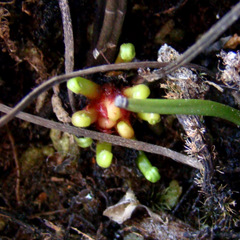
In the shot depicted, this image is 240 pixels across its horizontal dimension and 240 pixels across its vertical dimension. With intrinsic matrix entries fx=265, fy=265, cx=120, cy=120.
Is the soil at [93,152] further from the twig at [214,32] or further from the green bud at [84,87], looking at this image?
the twig at [214,32]

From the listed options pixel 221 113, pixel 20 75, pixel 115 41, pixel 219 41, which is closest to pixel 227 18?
pixel 221 113

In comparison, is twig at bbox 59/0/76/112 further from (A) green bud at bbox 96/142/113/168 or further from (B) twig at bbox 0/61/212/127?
(A) green bud at bbox 96/142/113/168

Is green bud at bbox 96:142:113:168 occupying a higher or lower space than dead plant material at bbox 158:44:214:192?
lower

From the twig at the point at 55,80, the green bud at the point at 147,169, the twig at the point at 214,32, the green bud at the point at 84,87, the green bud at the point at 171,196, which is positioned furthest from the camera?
the green bud at the point at 171,196

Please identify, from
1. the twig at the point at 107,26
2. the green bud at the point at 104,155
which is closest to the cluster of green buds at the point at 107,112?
the green bud at the point at 104,155

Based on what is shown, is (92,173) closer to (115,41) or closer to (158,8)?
(115,41)

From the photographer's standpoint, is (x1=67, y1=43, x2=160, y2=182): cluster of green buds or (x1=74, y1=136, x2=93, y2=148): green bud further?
(x1=74, y1=136, x2=93, y2=148): green bud

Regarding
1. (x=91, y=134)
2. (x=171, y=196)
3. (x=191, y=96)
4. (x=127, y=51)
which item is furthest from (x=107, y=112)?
(x=171, y=196)

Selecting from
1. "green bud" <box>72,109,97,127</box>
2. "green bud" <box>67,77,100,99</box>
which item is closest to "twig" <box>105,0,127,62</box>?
"green bud" <box>67,77,100,99</box>

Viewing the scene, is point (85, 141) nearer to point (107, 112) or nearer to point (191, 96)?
point (107, 112)

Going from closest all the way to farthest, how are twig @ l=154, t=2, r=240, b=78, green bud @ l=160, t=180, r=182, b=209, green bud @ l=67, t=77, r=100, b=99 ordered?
1. twig @ l=154, t=2, r=240, b=78
2. green bud @ l=67, t=77, r=100, b=99
3. green bud @ l=160, t=180, r=182, b=209

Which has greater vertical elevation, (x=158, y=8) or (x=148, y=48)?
(x=158, y=8)
